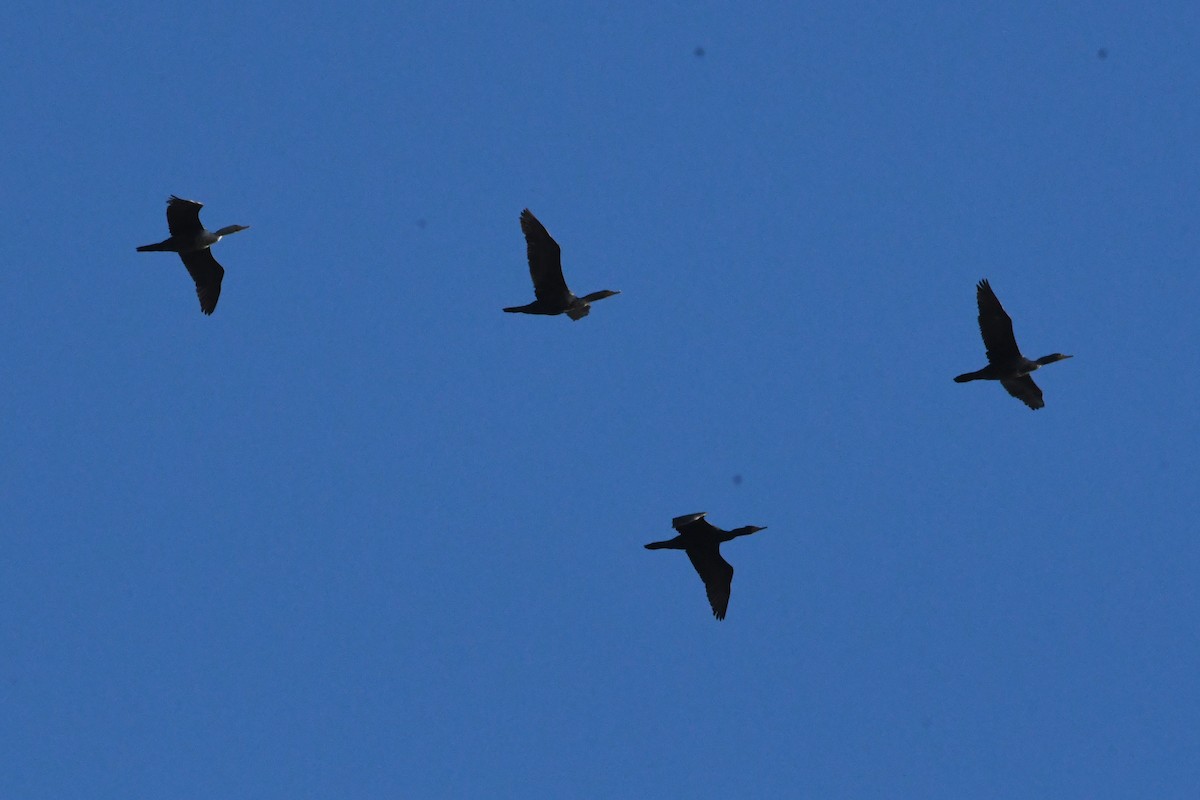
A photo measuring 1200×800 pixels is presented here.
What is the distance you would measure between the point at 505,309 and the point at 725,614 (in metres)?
Result: 7.30

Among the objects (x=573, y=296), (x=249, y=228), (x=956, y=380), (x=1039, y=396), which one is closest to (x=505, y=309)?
(x=573, y=296)

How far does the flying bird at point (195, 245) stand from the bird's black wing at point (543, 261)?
5983 millimetres

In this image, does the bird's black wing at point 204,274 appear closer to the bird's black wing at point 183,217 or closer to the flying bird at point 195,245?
the flying bird at point 195,245

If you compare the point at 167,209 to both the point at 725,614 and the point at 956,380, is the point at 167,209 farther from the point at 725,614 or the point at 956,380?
the point at 956,380

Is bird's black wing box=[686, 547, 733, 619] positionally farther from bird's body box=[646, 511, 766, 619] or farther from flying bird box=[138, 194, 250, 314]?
flying bird box=[138, 194, 250, 314]

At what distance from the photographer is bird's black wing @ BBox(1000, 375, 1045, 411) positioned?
36344mm

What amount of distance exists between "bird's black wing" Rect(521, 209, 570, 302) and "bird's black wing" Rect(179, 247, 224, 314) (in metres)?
6.38

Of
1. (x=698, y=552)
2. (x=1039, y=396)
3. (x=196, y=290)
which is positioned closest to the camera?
(x=698, y=552)

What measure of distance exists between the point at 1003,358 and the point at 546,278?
977 centimetres

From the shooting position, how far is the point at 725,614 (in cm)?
3216

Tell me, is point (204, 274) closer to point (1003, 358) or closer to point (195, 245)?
point (195, 245)

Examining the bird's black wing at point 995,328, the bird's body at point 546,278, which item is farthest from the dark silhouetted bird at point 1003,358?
the bird's body at point 546,278

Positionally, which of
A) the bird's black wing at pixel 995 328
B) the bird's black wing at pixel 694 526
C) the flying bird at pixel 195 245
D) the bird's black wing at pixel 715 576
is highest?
the flying bird at pixel 195 245

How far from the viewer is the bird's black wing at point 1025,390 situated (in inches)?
1431
